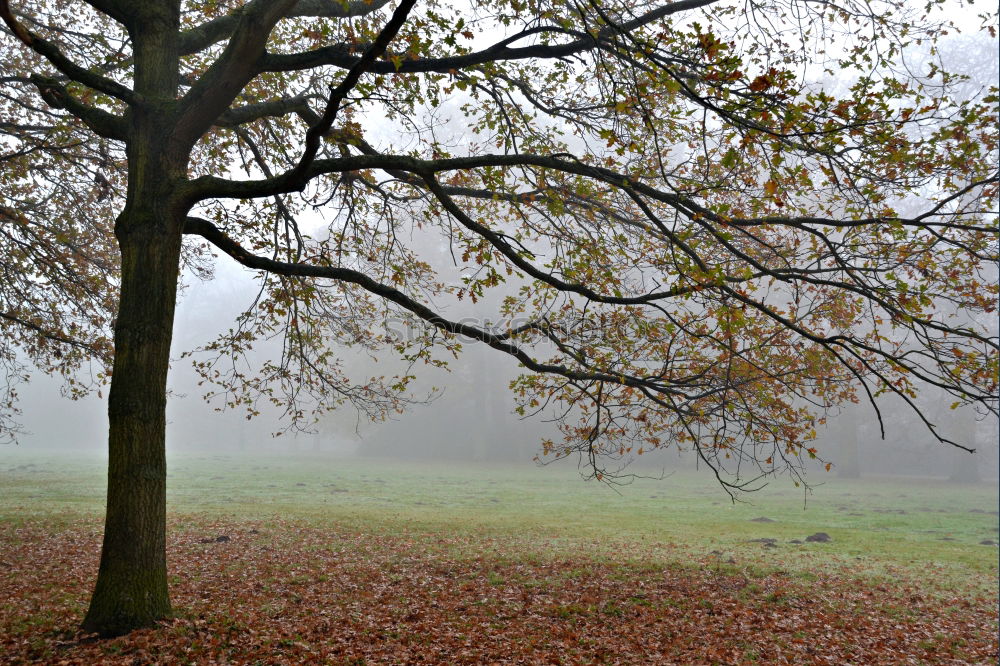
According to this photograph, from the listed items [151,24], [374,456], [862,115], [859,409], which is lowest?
[374,456]

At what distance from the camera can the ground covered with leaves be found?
6.51 metres

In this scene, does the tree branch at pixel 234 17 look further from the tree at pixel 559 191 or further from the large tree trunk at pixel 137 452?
the large tree trunk at pixel 137 452

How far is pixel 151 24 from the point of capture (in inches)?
302

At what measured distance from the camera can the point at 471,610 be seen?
8078 mm

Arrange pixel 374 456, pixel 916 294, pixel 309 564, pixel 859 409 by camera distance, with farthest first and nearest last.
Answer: pixel 374 456
pixel 859 409
pixel 309 564
pixel 916 294

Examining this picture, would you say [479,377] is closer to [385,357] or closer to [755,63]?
[385,357]

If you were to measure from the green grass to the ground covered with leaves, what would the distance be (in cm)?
162

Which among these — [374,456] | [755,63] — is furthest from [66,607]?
[374,456]

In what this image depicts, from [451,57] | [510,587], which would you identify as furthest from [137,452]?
[451,57]

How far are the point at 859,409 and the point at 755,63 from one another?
114 ft

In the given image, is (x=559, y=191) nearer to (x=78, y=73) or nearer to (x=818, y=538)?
(x=78, y=73)

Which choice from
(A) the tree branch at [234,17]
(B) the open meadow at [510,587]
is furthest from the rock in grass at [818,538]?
(A) the tree branch at [234,17]

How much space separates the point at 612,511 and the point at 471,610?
15.1 metres

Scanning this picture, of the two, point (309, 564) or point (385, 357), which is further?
point (385, 357)
